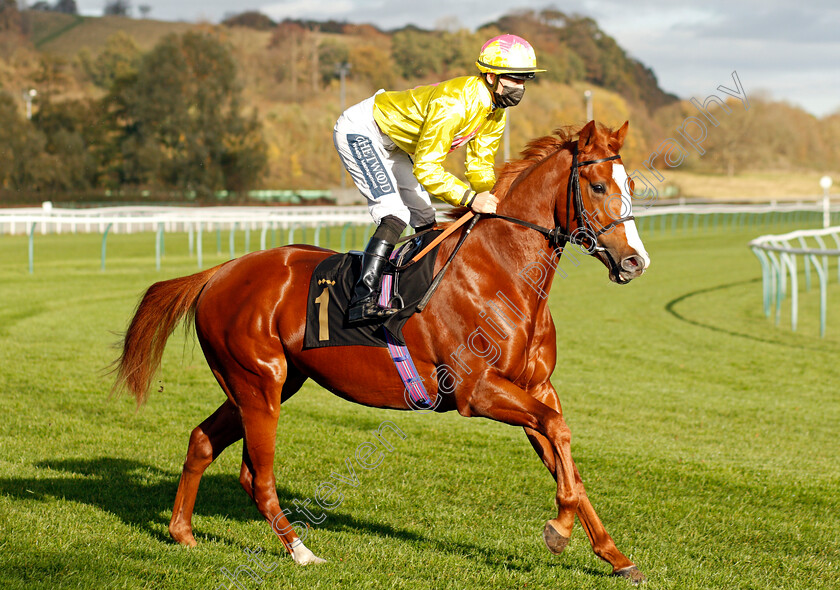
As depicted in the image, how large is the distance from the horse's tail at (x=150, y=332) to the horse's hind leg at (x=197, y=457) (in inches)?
18.2

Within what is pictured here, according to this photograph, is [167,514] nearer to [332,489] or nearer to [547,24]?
[332,489]

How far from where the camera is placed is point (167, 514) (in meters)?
4.14

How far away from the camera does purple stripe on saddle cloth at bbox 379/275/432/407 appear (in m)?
3.59

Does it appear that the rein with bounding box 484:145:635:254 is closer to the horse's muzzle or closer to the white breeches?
the horse's muzzle

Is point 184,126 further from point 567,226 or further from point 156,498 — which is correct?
point 567,226

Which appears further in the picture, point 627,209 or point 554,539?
point 627,209

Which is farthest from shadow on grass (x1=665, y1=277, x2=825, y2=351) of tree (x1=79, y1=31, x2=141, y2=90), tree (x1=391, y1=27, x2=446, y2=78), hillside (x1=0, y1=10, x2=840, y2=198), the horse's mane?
tree (x1=391, y1=27, x2=446, y2=78)

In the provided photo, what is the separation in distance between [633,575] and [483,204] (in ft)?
5.12

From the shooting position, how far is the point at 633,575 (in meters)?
3.31

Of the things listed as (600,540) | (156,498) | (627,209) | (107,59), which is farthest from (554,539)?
(107,59)

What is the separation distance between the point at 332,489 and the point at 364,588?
4.24 ft

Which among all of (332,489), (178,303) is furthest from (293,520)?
(178,303)

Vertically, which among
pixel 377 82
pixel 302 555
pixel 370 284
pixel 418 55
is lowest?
→ pixel 302 555

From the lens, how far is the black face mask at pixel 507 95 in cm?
359
